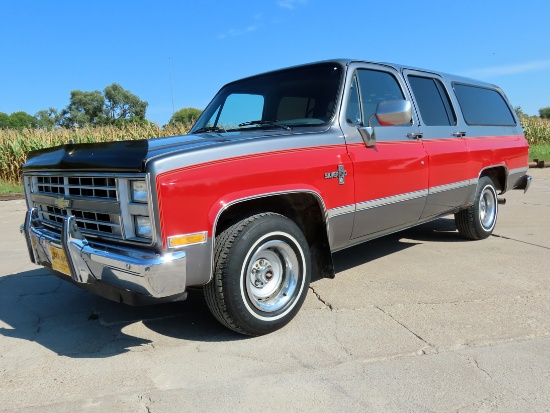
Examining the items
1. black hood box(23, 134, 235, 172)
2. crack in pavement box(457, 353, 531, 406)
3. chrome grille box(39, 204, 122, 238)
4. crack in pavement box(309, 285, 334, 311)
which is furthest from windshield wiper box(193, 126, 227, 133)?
crack in pavement box(457, 353, 531, 406)

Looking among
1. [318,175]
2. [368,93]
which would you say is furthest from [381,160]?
[318,175]

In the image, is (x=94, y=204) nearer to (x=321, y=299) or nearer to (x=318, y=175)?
(x=318, y=175)

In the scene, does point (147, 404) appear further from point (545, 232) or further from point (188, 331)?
point (545, 232)

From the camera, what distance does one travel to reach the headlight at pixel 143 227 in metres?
2.65

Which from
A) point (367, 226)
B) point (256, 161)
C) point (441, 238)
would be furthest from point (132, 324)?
point (441, 238)

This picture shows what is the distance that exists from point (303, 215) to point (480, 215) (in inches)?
131

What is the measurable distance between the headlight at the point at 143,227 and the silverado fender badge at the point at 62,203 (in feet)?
2.51

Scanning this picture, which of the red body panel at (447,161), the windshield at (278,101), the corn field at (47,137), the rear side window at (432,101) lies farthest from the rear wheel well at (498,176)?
the corn field at (47,137)

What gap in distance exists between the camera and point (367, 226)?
3.96m

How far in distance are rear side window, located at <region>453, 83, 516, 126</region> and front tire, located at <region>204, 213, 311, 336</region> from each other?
3302 mm

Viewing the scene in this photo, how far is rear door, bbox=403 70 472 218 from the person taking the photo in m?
4.67

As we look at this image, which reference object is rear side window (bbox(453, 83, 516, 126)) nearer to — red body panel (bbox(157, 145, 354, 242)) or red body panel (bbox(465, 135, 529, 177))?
red body panel (bbox(465, 135, 529, 177))

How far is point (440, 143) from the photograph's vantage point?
4777mm

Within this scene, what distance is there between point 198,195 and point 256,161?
50 cm
